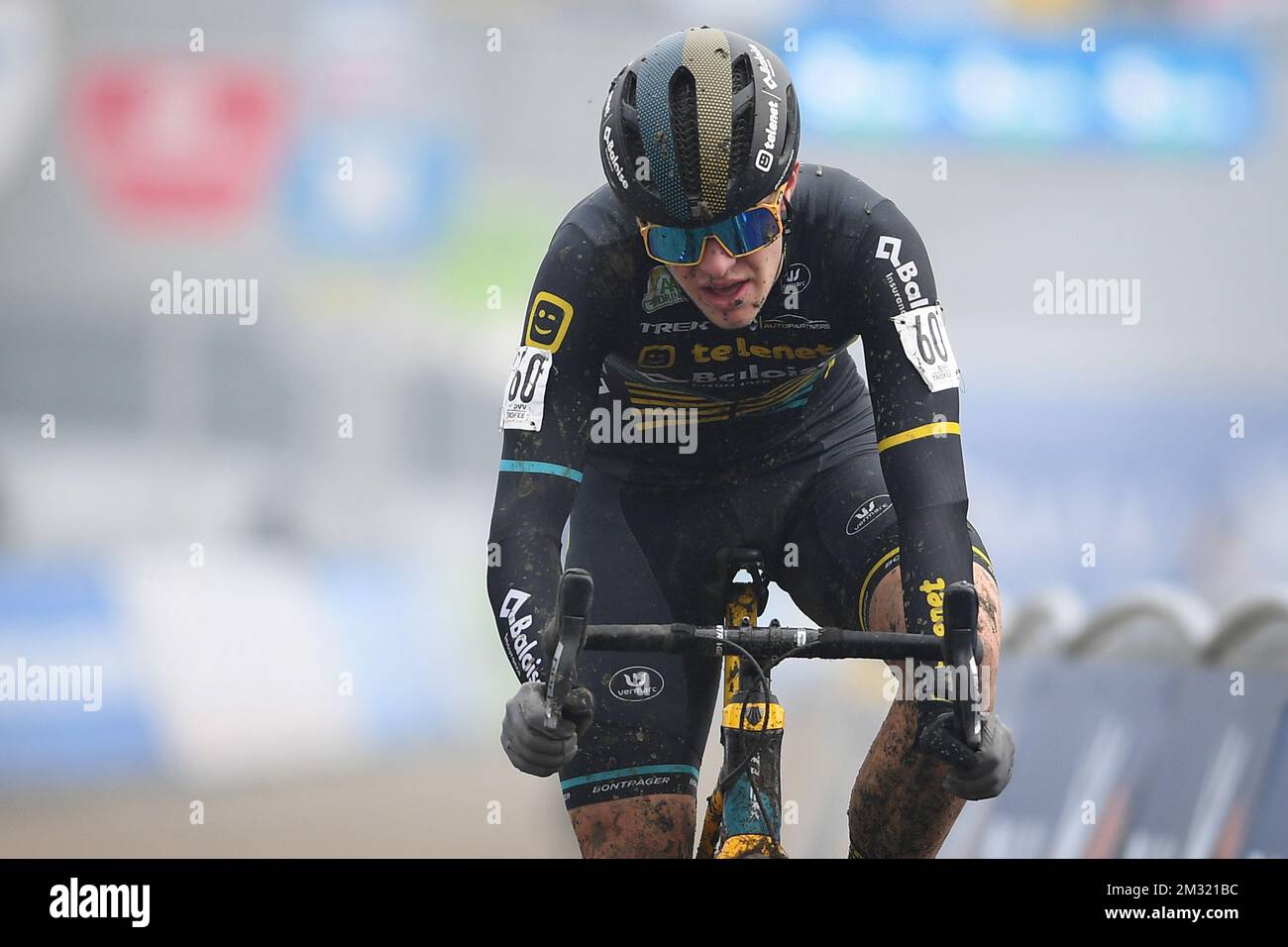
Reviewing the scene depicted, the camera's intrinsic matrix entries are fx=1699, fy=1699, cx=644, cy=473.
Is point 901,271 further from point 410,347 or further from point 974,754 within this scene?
point 410,347

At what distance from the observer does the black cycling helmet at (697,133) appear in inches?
126

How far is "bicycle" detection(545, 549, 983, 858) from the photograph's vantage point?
2801 mm

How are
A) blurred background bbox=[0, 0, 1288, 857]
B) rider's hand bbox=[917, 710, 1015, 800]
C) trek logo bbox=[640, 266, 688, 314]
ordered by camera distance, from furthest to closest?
1. blurred background bbox=[0, 0, 1288, 857]
2. trek logo bbox=[640, 266, 688, 314]
3. rider's hand bbox=[917, 710, 1015, 800]

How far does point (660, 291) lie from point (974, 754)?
1206 millimetres

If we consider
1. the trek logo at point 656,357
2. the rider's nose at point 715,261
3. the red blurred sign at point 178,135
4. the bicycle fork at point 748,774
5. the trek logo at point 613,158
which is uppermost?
the red blurred sign at point 178,135

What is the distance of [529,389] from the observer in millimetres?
3502

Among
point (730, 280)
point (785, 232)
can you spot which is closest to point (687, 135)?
point (730, 280)

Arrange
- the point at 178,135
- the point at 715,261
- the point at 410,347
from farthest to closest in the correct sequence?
the point at 410,347, the point at 178,135, the point at 715,261

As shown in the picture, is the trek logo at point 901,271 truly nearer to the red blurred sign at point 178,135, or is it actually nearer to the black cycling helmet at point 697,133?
the black cycling helmet at point 697,133
